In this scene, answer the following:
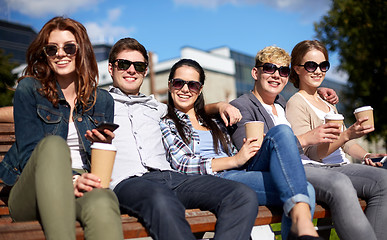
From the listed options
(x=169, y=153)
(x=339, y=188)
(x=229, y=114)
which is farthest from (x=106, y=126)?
(x=339, y=188)

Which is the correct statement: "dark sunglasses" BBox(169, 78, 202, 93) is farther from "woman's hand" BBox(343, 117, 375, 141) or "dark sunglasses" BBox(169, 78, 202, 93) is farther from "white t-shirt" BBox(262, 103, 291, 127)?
"woman's hand" BBox(343, 117, 375, 141)

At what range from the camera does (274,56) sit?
3928 mm

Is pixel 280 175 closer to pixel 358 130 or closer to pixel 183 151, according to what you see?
pixel 183 151

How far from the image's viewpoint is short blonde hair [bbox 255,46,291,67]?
3926mm

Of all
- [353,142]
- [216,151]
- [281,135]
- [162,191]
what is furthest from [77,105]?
[353,142]

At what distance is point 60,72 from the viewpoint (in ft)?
9.99

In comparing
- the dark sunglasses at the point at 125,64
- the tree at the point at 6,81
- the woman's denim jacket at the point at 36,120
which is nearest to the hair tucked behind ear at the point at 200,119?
the dark sunglasses at the point at 125,64

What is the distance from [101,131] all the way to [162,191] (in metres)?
0.54

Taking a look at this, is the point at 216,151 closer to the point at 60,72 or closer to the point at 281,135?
the point at 281,135

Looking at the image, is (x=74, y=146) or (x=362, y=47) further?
(x=362, y=47)

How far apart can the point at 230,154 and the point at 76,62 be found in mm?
1496

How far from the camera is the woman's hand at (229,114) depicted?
3568 mm

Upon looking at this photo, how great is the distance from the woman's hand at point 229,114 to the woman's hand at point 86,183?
1408 mm

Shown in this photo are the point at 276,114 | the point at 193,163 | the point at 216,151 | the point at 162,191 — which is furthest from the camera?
the point at 276,114
